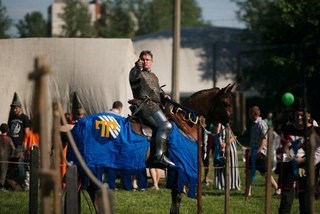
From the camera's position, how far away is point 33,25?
356 ft

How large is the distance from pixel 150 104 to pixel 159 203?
125 inches

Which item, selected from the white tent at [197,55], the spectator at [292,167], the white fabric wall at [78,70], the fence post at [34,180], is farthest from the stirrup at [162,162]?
the white tent at [197,55]

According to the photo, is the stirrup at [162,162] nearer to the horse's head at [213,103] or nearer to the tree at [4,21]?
the horse's head at [213,103]

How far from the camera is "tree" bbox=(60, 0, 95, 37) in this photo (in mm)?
88500

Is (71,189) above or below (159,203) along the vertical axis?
above

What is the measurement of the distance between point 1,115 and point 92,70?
229 cm

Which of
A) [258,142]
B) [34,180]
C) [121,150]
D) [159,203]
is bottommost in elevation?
[159,203]

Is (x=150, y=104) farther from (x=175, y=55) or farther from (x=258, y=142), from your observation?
(x=175, y=55)

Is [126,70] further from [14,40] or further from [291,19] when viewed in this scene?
[291,19]

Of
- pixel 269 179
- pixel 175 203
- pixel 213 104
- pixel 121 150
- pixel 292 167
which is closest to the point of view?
pixel 269 179

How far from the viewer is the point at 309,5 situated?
4066cm

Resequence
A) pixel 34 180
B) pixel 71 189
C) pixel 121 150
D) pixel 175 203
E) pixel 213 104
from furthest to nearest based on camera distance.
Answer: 1. pixel 213 104
2. pixel 175 203
3. pixel 121 150
4. pixel 34 180
5. pixel 71 189

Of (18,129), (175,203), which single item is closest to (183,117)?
(175,203)

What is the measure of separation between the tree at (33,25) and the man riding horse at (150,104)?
90.5 metres
